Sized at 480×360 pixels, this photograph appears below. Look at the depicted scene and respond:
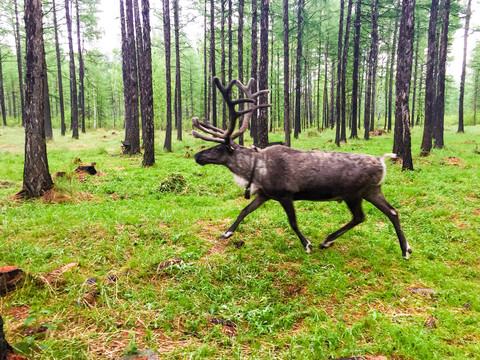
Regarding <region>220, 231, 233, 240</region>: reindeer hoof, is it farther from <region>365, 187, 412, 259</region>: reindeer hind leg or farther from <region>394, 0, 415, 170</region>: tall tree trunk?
<region>394, 0, 415, 170</region>: tall tree trunk

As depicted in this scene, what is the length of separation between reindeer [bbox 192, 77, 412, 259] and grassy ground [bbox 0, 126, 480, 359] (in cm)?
71

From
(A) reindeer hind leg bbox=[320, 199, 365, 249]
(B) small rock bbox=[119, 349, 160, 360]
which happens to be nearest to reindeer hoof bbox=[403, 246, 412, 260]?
(A) reindeer hind leg bbox=[320, 199, 365, 249]

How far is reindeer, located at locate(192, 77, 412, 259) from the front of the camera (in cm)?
Result: 512

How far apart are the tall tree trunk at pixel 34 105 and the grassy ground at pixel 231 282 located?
1.83ft

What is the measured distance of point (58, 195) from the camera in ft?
23.8

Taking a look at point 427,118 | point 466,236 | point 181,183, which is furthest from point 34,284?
point 427,118

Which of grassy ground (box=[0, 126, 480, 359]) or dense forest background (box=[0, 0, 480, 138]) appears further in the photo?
dense forest background (box=[0, 0, 480, 138])

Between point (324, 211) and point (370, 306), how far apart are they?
4.00m

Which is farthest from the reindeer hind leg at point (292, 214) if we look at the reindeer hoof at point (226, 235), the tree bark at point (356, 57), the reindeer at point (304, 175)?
the tree bark at point (356, 57)

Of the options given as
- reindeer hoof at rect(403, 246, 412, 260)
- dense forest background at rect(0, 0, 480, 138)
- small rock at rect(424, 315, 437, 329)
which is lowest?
small rock at rect(424, 315, 437, 329)

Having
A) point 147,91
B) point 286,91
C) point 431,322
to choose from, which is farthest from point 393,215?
point 286,91

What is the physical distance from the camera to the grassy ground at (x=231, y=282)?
2992mm

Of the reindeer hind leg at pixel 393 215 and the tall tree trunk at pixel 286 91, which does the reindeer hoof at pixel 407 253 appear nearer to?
the reindeer hind leg at pixel 393 215

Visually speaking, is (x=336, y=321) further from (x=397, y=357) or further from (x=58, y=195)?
(x=58, y=195)
